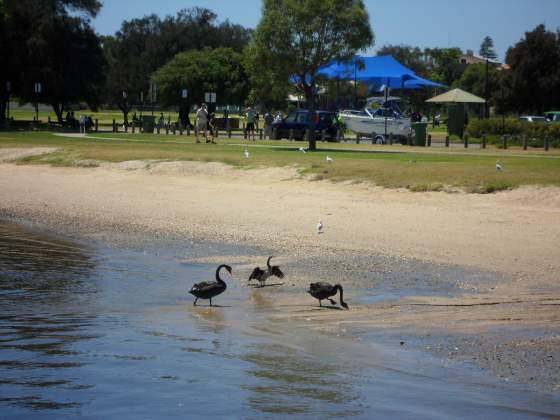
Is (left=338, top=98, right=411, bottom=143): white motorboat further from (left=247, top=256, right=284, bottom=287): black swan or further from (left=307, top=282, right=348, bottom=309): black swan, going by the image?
(left=307, top=282, right=348, bottom=309): black swan

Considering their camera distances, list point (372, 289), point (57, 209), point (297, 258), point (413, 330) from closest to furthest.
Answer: point (413, 330)
point (372, 289)
point (297, 258)
point (57, 209)

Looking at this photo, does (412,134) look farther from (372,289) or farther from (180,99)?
(372,289)

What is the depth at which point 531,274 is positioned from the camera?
45.0ft

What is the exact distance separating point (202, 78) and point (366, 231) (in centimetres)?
5089

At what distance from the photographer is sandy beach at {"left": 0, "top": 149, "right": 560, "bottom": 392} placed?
10.7m

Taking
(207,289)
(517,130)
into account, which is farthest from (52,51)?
(207,289)

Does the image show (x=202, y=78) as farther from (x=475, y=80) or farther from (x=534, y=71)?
(x=475, y=80)

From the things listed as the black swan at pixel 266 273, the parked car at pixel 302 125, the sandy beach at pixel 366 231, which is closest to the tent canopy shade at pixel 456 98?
the parked car at pixel 302 125

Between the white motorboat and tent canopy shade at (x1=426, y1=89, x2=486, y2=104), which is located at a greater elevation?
tent canopy shade at (x1=426, y1=89, x2=486, y2=104)

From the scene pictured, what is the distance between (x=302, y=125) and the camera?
5009 cm

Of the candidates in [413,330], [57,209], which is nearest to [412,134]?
[57,209]

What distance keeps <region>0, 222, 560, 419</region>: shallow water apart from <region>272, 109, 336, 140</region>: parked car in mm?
36241

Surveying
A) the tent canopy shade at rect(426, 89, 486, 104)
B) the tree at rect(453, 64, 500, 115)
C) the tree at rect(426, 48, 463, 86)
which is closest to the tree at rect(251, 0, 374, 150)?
the tent canopy shade at rect(426, 89, 486, 104)

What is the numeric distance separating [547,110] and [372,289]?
71731 mm
